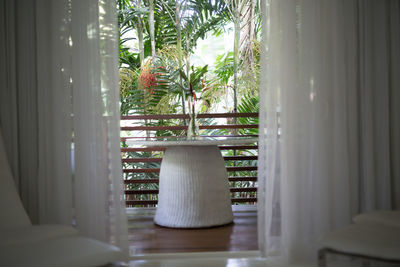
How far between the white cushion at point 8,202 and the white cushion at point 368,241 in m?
1.35

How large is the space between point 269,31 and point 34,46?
1.27 meters

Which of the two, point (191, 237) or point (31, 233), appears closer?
point (31, 233)

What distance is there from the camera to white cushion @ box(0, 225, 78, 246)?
5.31ft

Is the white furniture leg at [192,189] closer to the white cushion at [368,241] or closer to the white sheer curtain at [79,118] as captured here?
the white sheer curtain at [79,118]

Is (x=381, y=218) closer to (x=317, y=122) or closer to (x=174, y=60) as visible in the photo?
(x=317, y=122)

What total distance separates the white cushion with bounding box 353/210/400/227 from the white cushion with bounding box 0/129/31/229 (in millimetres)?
1519

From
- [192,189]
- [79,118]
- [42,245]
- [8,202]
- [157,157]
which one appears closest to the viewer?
[42,245]

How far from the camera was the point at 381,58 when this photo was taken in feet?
7.43

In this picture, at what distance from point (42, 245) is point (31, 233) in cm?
19

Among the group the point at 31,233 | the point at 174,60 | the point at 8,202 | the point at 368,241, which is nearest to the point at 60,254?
the point at 31,233

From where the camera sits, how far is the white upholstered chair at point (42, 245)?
1.42m

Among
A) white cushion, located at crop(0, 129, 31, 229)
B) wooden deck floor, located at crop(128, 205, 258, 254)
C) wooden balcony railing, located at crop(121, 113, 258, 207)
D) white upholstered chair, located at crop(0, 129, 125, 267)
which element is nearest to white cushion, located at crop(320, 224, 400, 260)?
white upholstered chair, located at crop(0, 129, 125, 267)

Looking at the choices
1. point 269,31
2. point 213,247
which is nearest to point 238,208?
point 213,247

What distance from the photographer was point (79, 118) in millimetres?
2219
